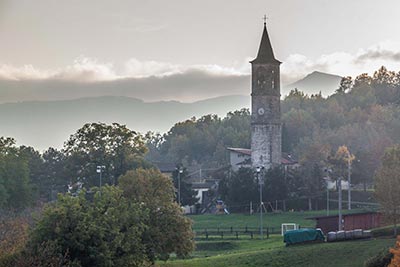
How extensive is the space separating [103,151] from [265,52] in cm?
2682

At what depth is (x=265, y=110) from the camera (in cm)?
10606

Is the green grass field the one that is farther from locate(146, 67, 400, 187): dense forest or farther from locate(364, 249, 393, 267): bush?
locate(146, 67, 400, 187): dense forest

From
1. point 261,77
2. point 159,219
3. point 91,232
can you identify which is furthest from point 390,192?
point 261,77

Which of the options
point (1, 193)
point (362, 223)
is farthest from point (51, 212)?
point (1, 193)

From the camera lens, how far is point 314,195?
315ft

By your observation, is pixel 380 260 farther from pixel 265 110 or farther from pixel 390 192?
pixel 265 110

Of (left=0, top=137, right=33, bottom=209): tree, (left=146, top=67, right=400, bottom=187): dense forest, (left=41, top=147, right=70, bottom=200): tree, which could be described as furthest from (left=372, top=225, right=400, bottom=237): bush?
(left=41, top=147, right=70, bottom=200): tree

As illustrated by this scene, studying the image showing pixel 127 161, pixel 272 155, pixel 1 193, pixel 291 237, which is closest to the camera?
pixel 291 237

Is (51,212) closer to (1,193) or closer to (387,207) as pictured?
(387,207)

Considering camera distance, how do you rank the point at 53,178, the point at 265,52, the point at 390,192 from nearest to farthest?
the point at 390,192, the point at 53,178, the point at 265,52

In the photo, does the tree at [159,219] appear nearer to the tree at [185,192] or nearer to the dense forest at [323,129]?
the tree at [185,192]

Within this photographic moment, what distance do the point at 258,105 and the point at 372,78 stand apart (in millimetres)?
77789

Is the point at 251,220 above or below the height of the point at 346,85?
below

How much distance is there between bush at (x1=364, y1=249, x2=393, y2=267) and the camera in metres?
42.7
